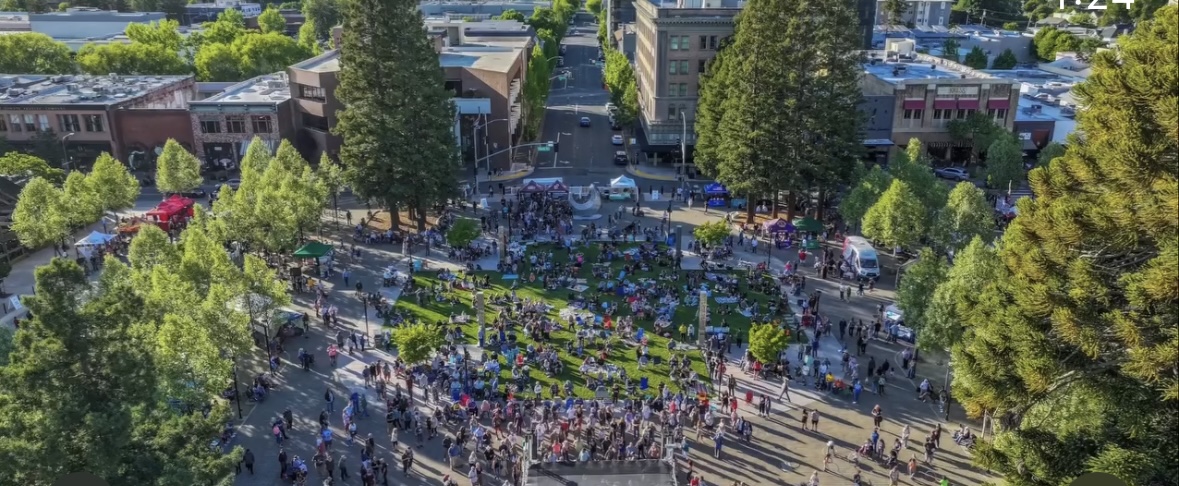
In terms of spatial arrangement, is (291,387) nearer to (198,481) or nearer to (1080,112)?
(198,481)

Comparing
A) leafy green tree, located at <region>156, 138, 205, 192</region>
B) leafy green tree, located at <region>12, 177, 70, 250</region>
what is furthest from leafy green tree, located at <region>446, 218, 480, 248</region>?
leafy green tree, located at <region>156, 138, 205, 192</region>

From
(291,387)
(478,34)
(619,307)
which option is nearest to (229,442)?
(291,387)

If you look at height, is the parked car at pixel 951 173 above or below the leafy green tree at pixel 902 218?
below

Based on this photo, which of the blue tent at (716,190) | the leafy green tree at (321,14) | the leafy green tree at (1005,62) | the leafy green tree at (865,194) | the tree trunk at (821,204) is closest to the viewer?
the leafy green tree at (865,194)

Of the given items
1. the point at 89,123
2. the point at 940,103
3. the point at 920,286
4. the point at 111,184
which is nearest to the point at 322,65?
the point at 89,123

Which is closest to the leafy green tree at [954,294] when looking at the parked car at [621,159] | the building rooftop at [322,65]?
the parked car at [621,159]

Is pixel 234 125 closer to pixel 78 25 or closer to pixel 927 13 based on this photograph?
pixel 78 25

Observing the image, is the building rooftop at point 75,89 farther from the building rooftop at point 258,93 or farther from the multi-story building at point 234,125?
the multi-story building at point 234,125
